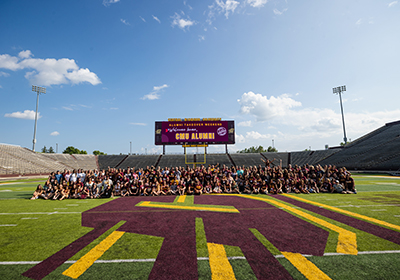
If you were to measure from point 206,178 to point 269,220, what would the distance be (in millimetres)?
6709

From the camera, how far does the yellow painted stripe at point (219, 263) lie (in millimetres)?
3236

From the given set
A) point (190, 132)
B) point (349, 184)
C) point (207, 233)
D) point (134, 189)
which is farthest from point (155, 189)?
point (190, 132)

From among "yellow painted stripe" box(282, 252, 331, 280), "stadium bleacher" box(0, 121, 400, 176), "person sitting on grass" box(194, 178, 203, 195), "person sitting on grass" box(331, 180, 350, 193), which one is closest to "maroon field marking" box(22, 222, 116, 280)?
"yellow painted stripe" box(282, 252, 331, 280)

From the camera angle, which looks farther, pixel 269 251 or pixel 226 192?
pixel 226 192

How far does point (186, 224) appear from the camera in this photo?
19.2ft

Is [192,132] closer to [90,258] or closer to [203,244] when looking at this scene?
[203,244]

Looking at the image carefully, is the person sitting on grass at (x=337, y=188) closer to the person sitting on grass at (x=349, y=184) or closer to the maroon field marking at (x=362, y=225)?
the person sitting on grass at (x=349, y=184)

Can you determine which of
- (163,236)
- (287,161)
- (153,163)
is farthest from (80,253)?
(287,161)

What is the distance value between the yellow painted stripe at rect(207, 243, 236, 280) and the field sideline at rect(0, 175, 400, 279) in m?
0.02

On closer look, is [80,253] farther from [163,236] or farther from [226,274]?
[226,274]

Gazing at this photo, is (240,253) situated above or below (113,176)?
below

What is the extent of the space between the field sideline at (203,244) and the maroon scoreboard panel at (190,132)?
89.2 feet

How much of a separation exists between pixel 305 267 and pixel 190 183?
8901 mm

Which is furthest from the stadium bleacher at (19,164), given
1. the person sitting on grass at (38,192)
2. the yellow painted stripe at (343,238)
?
the yellow painted stripe at (343,238)
